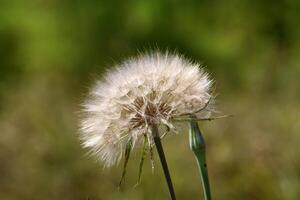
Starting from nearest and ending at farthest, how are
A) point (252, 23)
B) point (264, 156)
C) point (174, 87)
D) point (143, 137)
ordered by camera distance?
point (143, 137) < point (174, 87) < point (264, 156) < point (252, 23)

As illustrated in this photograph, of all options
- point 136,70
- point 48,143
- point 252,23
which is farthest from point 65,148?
point 252,23

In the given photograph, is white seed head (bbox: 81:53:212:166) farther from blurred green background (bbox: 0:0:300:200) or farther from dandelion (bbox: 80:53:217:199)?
blurred green background (bbox: 0:0:300:200)

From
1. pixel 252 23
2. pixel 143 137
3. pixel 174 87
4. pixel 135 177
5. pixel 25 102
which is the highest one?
pixel 252 23

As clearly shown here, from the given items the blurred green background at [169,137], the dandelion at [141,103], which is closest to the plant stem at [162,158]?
the dandelion at [141,103]

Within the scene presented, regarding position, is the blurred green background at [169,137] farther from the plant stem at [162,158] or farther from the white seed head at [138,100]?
the plant stem at [162,158]

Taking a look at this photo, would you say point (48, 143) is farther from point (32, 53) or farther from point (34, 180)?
point (32, 53)

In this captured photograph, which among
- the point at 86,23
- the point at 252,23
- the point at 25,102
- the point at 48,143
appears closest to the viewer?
the point at 48,143

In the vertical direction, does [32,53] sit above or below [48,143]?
above

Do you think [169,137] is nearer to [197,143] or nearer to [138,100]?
[138,100]
